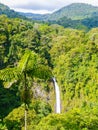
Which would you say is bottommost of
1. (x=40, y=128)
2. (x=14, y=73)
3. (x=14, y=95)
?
(x=14, y=95)

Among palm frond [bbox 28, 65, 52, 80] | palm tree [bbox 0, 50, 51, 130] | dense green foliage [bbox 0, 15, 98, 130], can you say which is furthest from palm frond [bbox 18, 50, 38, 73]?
dense green foliage [bbox 0, 15, 98, 130]

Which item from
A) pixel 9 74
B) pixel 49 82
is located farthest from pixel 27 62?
pixel 49 82

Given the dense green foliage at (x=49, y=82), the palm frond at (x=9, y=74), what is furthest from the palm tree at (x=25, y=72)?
the dense green foliage at (x=49, y=82)

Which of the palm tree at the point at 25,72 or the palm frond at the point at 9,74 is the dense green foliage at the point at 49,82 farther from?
the palm frond at the point at 9,74

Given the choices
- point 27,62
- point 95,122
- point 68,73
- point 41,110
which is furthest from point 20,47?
point 27,62

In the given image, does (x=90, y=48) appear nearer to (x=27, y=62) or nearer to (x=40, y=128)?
(x=40, y=128)

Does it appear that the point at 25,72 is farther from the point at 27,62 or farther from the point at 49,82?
the point at 49,82

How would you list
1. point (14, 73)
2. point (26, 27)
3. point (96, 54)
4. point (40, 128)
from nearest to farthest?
point (14, 73) < point (40, 128) < point (96, 54) < point (26, 27)

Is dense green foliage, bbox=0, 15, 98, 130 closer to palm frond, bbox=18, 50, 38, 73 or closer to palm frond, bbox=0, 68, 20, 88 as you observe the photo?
palm frond, bbox=18, 50, 38, 73

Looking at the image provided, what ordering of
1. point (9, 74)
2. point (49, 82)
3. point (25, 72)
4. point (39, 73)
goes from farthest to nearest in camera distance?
point (49, 82)
point (39, 73)
point (25, 72)
point (9, 74)
